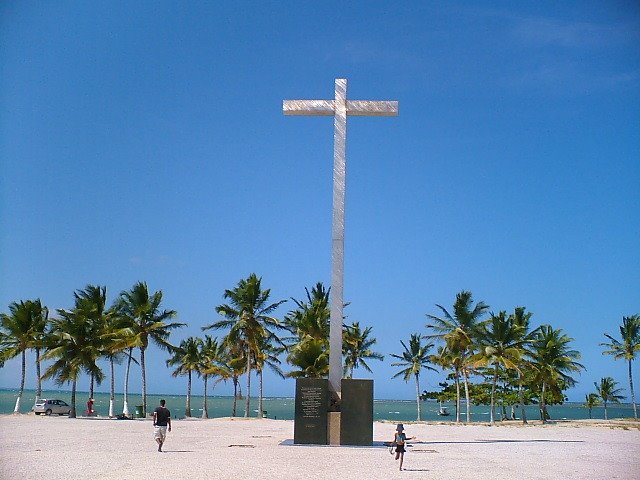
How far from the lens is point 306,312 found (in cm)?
5153

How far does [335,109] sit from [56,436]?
14.5 meters

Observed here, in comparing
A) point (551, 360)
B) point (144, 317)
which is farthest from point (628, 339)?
point (144, 317)

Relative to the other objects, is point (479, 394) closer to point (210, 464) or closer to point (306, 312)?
point (306, 312)

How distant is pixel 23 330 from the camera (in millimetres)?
47469

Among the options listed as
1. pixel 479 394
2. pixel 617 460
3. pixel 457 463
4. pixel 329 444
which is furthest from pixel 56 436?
pixel 479 394

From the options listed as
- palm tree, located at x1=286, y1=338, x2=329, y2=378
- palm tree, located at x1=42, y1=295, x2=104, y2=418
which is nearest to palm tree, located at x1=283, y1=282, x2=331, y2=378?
palm tree, located at x1=286, y1=338, x2=329, y2=378

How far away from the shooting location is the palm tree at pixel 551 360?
181 ft

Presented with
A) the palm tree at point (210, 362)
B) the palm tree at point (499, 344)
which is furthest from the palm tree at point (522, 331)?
the palm tree at point (210, 362)

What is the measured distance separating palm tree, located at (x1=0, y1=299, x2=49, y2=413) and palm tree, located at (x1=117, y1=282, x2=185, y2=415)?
5.52 metres

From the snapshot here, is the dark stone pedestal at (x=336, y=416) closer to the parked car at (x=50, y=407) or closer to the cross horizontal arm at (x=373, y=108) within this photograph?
the cross horizontal arm at (x=373, y=108)

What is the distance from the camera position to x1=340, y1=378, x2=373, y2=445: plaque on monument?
71.4 feet

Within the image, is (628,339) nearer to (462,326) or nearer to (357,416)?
(462,326)

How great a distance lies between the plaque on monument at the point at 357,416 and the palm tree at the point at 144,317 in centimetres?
2784

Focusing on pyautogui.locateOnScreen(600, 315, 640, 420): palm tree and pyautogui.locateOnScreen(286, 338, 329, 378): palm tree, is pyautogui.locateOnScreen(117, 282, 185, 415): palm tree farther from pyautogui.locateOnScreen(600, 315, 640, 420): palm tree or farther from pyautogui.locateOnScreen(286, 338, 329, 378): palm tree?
pyautogui.locateOnScreen(600, 315, 640, 420): palm tree
